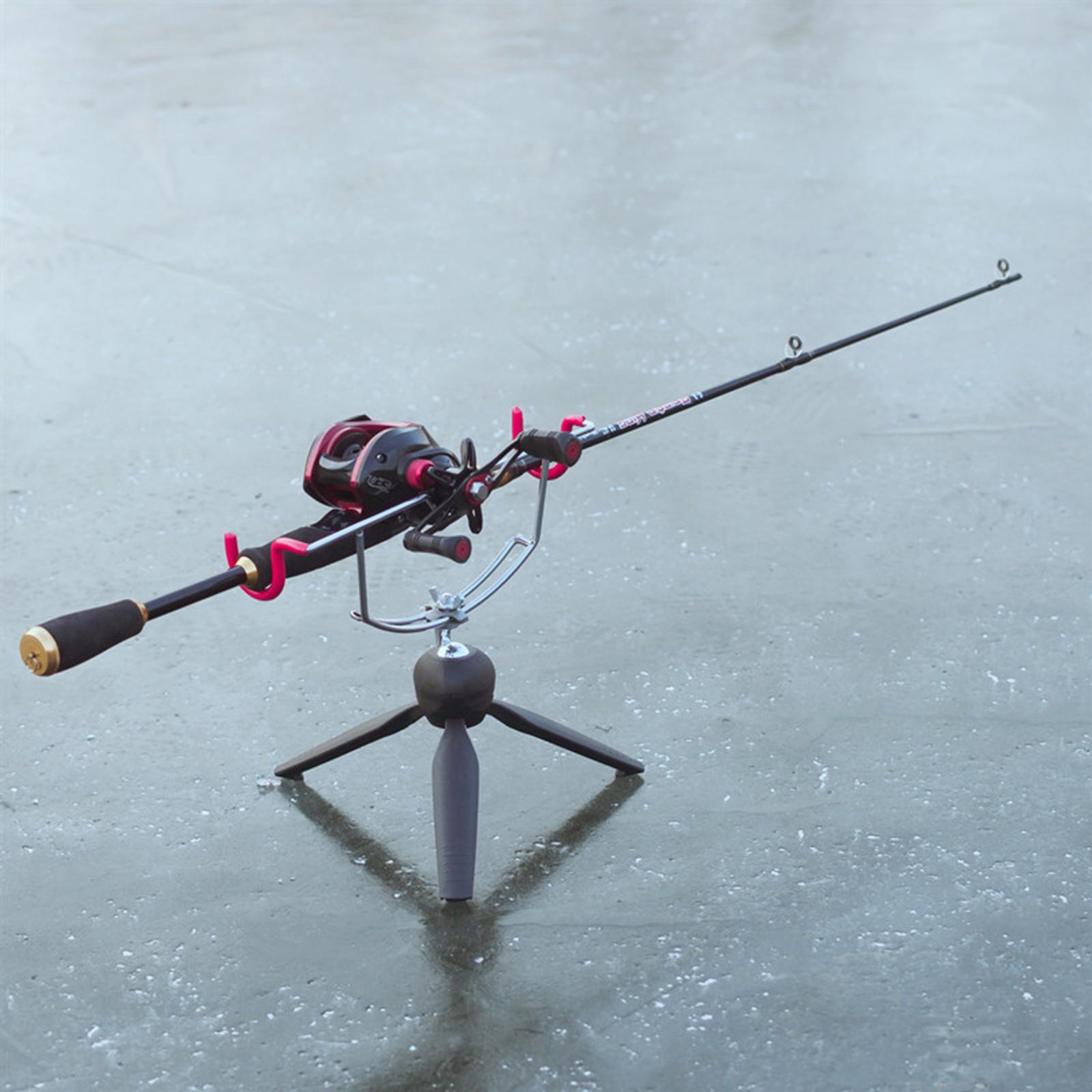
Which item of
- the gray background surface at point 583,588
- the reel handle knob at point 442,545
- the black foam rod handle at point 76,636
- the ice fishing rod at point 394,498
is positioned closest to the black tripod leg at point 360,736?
the gray background surface at point 583,588

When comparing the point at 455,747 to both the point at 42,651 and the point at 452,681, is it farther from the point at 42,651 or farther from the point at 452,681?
the point at 42,651

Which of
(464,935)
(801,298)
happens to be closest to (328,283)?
(801,298)

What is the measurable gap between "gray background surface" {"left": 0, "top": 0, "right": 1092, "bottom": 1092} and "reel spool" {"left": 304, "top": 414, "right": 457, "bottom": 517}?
502 mm

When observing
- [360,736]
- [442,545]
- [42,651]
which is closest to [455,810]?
[360,736]

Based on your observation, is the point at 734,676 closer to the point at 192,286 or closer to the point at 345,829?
the point at 345,829

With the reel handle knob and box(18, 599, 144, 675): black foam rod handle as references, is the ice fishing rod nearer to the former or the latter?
the reel handle knob

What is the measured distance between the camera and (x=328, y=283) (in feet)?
13.3

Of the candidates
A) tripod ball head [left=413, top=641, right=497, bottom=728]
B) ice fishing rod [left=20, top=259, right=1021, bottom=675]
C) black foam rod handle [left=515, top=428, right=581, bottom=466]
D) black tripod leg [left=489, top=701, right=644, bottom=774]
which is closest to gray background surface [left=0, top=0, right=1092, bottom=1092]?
black tripod leg [left=489, top=701, right=644, bottom=774]

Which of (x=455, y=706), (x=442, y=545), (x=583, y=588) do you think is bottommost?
(x=583, y=588)

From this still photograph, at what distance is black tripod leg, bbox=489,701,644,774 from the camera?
2.05 meters

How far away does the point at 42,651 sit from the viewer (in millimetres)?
1504

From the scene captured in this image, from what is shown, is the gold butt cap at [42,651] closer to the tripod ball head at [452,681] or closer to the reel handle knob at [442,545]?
the reel handle knob at [442,545]

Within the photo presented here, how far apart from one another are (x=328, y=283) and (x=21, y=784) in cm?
213

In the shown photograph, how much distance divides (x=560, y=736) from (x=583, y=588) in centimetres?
62
